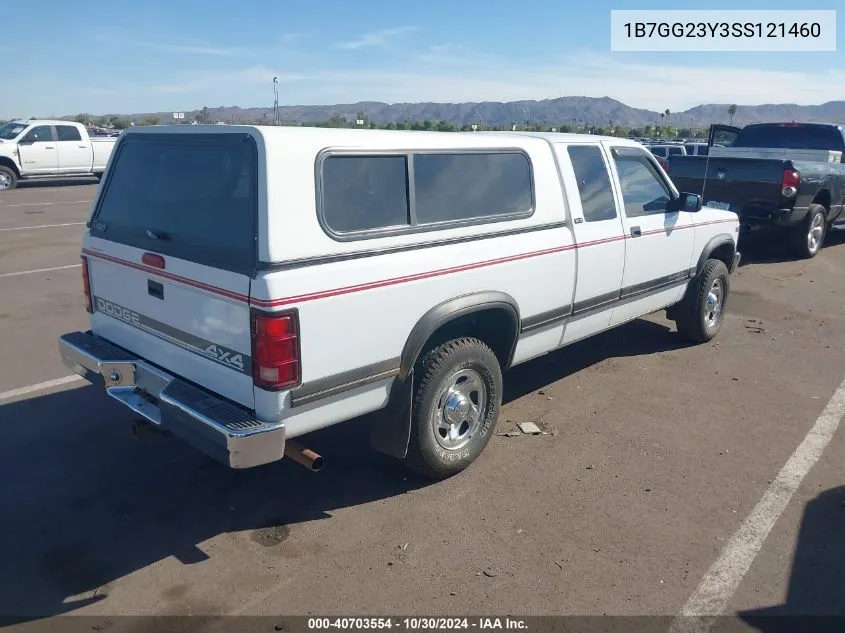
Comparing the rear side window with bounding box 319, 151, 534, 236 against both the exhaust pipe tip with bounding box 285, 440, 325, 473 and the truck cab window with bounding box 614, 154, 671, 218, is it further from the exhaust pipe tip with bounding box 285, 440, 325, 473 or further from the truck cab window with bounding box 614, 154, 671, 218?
the truck cab window with bounding box 614, 154, 671, 218

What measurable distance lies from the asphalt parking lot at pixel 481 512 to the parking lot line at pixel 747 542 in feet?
0.04

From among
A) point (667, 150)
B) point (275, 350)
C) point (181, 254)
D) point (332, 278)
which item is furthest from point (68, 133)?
point (275, 350)

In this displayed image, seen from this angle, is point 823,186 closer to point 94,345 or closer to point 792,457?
point 792,457

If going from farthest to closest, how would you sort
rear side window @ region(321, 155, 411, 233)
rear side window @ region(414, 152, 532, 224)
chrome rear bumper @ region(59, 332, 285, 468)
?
rear side window @ region(414, 152, 532, 224) → rear side window @ region(321, 155, 411, 233) → chrome rear bumper @ region(59, 332, 285, 468)

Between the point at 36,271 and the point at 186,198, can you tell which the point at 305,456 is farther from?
the point at 36,271

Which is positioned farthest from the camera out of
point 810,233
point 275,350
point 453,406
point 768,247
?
point 768,247

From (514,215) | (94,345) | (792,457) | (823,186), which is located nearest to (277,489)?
(94,345)

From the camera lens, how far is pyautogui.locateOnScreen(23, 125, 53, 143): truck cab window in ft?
64.9

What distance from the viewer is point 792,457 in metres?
4.75

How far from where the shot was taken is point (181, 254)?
12.1 ft

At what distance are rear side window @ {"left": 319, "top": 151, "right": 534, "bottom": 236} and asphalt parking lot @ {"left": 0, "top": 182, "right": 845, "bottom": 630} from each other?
1.62m

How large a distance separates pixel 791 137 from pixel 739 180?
11.5ft

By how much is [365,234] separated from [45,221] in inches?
517

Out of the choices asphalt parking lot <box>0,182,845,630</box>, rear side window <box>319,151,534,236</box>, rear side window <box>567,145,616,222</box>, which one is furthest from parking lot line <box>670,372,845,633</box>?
rear side window <box>319,151,534,236</box>
